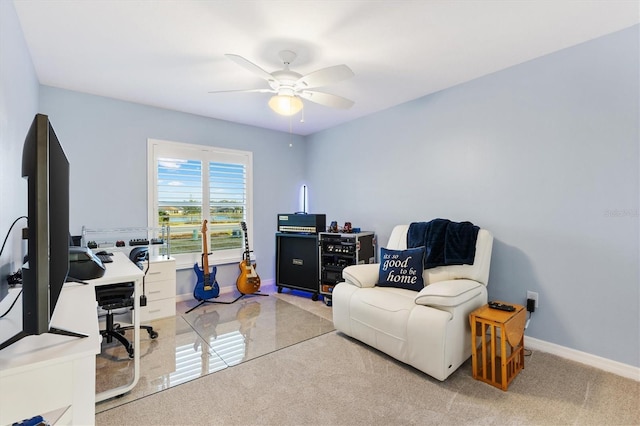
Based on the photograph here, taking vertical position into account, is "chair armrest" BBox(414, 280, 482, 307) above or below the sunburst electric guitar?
above

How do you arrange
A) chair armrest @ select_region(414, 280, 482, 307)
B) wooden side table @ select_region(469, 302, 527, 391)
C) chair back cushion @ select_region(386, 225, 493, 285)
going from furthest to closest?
1. chair back cushion @ select_region(386, 225, 493, 285)
2. chair armrest @ select_region(414, 280, 482, 307)
3. wooden side table @ select_region(469, 302, 527, 391)

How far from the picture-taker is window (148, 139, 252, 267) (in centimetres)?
359

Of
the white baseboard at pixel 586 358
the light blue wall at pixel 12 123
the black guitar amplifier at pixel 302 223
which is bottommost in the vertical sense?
the white baseboard at pixel 586 358

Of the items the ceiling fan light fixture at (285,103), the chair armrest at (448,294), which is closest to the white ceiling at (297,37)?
the ceiling fan light fixture at (285,103)

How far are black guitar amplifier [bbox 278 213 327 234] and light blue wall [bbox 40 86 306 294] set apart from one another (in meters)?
0.51

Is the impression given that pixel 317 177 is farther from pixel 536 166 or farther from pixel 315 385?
pixel 315 385

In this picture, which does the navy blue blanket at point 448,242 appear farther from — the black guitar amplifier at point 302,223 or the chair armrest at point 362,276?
the black guitar amplifier at point 302,223

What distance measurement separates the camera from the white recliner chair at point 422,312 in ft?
6.46

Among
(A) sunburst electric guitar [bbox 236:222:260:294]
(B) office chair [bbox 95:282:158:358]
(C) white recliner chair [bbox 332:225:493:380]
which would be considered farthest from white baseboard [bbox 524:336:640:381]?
(B) office chair [bbox 95:282:158:358]

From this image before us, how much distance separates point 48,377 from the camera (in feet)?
2.70

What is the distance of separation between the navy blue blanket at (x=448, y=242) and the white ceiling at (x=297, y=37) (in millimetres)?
1387

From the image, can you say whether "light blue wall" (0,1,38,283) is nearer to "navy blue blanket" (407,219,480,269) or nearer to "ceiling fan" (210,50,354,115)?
"ceiling fan" (210,50,354,115)

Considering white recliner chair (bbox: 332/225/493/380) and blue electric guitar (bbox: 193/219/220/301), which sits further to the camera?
blue electric guitar (bbox: 193/219/220/301)

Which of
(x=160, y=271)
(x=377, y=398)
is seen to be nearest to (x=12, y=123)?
(x=160, y=271)
